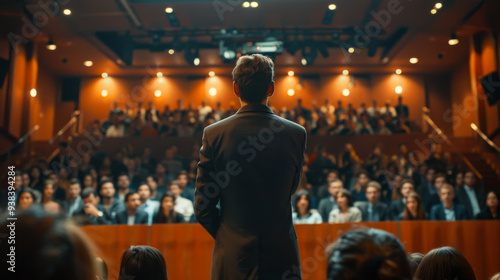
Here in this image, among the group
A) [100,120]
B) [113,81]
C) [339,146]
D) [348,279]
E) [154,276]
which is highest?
[113,81]

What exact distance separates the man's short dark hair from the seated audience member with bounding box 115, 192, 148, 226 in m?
3.72

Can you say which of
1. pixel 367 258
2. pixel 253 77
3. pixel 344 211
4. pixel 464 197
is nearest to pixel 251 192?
pixel 253 77

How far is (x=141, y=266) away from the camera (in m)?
1.77

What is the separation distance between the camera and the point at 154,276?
5.85 feet

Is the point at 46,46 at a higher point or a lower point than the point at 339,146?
higher

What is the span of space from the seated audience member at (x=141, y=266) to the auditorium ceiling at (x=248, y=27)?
722 cm

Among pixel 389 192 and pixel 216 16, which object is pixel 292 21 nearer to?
pixel 216 16

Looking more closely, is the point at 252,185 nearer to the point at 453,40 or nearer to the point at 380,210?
the point at 380,210

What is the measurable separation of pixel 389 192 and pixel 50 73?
10.2 meters

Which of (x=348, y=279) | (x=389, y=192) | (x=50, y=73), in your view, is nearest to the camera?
(x=348, y=279)

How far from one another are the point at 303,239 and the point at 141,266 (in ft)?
8.42

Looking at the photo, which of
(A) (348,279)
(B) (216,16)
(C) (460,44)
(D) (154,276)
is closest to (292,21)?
A: (B) (216,16)

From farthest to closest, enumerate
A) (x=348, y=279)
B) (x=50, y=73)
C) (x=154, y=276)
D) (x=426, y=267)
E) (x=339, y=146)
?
(x=50, y=73) → (x=339, y=146) → (x=154, y=276) → (x=426, y=267) → (x=348, y=279)

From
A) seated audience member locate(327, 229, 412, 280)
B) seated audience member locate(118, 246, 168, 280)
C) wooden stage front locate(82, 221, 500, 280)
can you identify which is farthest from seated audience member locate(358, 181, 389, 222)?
seated audience member locate(327, 229, 412, 280)
